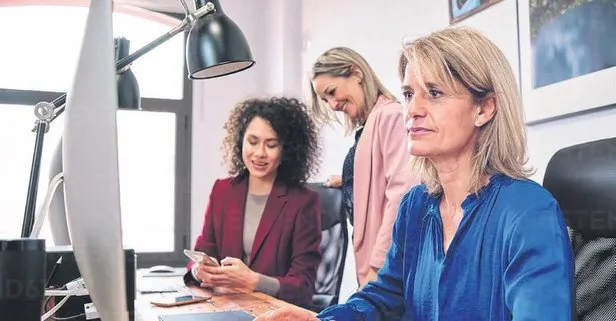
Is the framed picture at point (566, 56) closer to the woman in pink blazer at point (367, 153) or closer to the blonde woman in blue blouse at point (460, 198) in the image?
the woman in pink blazer at point (367, 153)

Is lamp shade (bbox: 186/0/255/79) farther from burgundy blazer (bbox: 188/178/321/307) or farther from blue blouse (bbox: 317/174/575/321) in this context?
burgundy blazer (bbox: 188/178/321/307)

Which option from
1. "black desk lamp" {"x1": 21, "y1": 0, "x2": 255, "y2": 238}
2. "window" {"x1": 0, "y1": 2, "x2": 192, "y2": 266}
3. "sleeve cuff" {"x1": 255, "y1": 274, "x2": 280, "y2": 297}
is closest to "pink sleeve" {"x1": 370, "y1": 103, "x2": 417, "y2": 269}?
"sleeve cuff" {"x1": 255, "y1": 274, "x2": 280, "y2": 297}

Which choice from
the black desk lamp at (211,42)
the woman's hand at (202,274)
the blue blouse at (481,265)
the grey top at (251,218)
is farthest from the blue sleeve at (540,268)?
the grey top at (251,218)

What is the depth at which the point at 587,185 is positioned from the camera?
1.00 meters

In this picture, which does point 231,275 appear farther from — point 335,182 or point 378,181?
point 335,182

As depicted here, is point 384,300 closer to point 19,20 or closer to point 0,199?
point 0,199

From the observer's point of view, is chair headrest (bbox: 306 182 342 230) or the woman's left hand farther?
chair headrest (bbox: 306 182 342 230)

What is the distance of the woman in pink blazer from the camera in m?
1.87

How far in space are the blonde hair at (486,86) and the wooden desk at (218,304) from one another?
2.07 ft

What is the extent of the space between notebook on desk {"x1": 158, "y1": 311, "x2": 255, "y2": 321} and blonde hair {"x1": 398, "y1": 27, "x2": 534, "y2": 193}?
0.56m

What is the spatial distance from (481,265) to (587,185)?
23 cm

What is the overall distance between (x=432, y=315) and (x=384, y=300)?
0.36ft

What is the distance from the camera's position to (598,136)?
1683 mm

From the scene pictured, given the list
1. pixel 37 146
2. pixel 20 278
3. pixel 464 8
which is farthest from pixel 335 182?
pixel 20 278
